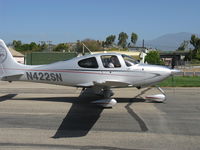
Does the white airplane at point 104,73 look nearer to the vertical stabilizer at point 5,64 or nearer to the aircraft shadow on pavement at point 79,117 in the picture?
the aircraft shadow on pavement at point 79,117

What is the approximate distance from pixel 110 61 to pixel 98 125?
11.1ft

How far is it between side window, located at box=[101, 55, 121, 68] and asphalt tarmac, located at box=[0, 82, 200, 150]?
5.07 ft

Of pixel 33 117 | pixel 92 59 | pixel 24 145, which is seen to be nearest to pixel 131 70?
pixel 92 59

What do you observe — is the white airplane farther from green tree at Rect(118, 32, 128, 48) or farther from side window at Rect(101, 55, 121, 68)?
green tree at Rect(118, 32, 128, 48)

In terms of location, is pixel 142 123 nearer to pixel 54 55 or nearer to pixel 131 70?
pixel 131 70

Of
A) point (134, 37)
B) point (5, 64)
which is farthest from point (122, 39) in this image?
point (5, 64)

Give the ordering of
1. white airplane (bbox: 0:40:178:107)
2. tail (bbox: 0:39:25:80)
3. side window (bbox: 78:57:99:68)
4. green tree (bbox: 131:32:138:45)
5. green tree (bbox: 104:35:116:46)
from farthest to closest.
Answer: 1. green tree (bbox: 131:32:138:45)
2. green tree (bbox: 104:35:116:46)
3. tail (bbox: 0:39:25:80)
4. side window (bbox: 78:57:99:68)
5. white airplane (bbox: 0:40:178:107)

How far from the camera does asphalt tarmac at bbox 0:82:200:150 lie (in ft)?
17.7

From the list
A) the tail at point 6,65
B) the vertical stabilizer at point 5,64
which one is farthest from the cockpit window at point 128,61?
the vertical stabilizer at point 5,64

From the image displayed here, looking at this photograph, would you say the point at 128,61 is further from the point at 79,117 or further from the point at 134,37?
the point at 134,37

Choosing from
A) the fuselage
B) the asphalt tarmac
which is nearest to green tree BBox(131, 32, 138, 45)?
the asphalt tarmac

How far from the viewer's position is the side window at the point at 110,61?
31.3 ft

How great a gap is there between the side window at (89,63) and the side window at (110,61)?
1.05ft

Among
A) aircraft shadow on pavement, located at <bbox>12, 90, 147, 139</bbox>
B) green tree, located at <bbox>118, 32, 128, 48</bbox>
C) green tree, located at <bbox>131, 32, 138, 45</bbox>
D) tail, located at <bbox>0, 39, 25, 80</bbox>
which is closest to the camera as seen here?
aircraft shadow on pavement, located at <bbox>12, 90, 147, 139</bbox>
